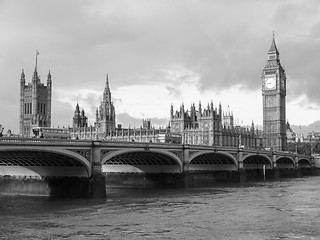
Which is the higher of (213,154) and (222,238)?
(213,154)

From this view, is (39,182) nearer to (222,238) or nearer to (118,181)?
(118,181)

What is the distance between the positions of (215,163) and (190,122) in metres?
56.0

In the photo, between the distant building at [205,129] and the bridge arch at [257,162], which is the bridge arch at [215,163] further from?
the distant building at [205,129]

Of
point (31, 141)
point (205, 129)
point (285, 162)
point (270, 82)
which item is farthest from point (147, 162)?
point (270, 82)

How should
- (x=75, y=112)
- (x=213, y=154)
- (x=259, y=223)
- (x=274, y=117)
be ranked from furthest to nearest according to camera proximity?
(x=75, y=112) < (x=274, y=117) < (x=213, y=154) < (x=259, y=223)

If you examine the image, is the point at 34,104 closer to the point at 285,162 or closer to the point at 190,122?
→ the point at 190,122

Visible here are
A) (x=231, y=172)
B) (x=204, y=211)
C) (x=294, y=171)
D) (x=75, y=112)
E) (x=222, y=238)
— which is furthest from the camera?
Result: (x=75, y=112)

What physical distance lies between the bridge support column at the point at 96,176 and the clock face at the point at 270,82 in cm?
11278

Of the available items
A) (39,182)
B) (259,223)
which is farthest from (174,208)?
(39,182)

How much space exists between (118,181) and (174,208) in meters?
27.1

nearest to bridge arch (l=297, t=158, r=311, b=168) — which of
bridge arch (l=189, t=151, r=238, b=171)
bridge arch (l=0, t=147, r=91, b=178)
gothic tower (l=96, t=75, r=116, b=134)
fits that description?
bridge arch (l=189, t=151, r=238, b=171)

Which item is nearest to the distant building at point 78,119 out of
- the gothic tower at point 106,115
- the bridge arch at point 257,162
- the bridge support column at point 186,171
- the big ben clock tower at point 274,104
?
the gothic tower at point 106,115

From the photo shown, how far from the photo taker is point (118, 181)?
65.7 m

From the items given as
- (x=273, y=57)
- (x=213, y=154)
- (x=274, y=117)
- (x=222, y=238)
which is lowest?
(x=222, y=238)
